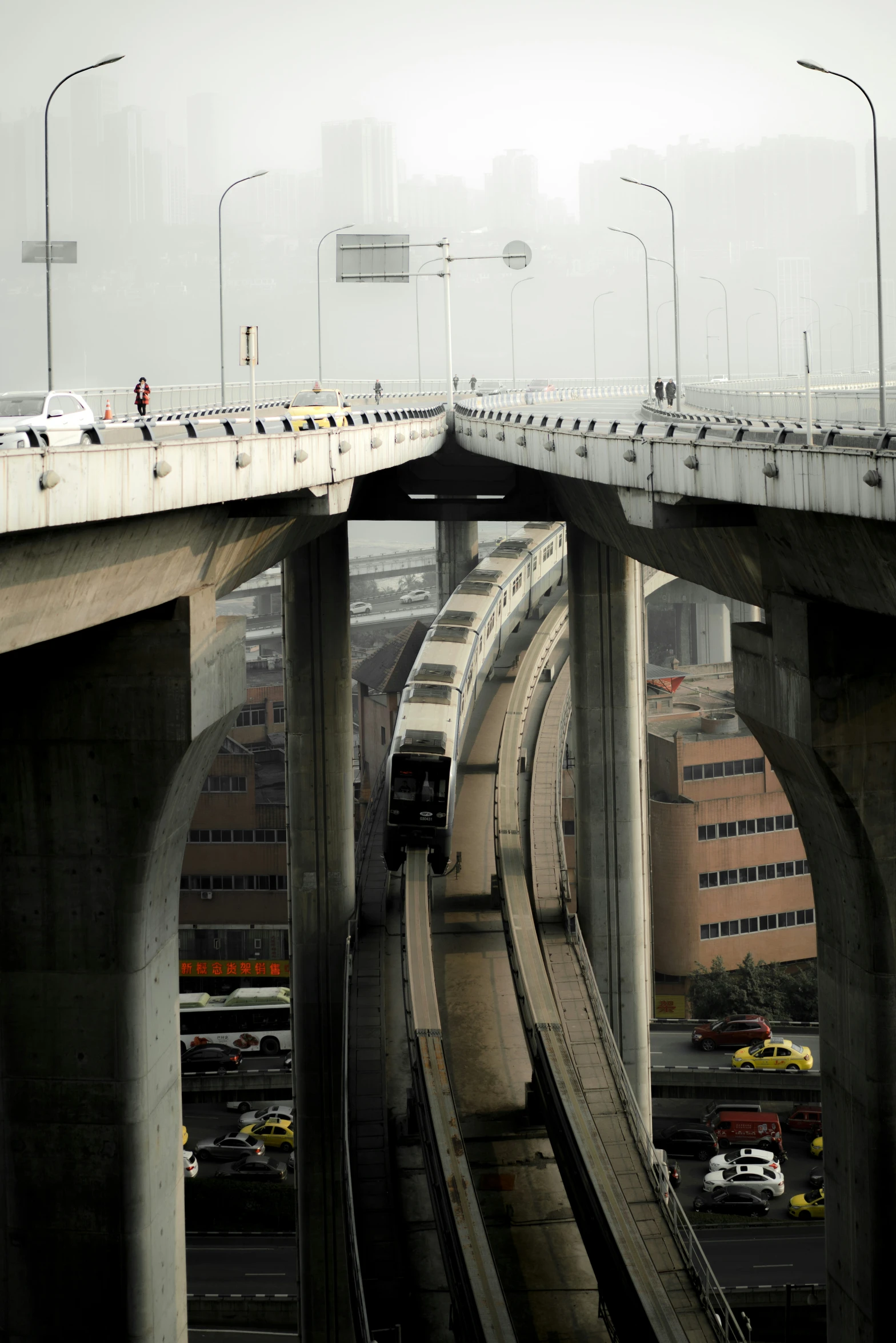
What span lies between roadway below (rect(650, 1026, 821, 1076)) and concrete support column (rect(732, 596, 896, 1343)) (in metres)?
29.1

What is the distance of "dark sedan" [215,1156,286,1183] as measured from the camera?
1674 inches

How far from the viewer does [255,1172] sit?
1678 inches

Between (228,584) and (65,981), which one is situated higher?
(228,584)

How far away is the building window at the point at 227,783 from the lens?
56.7 meters

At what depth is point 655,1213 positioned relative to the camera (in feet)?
65.2

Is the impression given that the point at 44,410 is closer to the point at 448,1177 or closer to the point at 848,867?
the point at 448,1177

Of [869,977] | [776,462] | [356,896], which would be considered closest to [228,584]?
[776,462]

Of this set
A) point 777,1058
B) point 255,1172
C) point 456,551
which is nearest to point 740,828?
point 777,1058

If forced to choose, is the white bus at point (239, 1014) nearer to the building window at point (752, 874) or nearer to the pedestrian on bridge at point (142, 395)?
the building window at point (752, 874)

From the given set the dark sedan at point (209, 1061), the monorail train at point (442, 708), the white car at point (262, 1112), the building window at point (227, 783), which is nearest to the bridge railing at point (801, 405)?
the monorail train at point (442, 708)

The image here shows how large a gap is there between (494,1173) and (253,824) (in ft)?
113

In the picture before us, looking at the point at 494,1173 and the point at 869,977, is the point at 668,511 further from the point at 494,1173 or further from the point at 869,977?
the point at 494,1173

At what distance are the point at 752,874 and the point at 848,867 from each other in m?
37.9

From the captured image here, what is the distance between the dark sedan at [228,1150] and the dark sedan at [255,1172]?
34.0 inches
